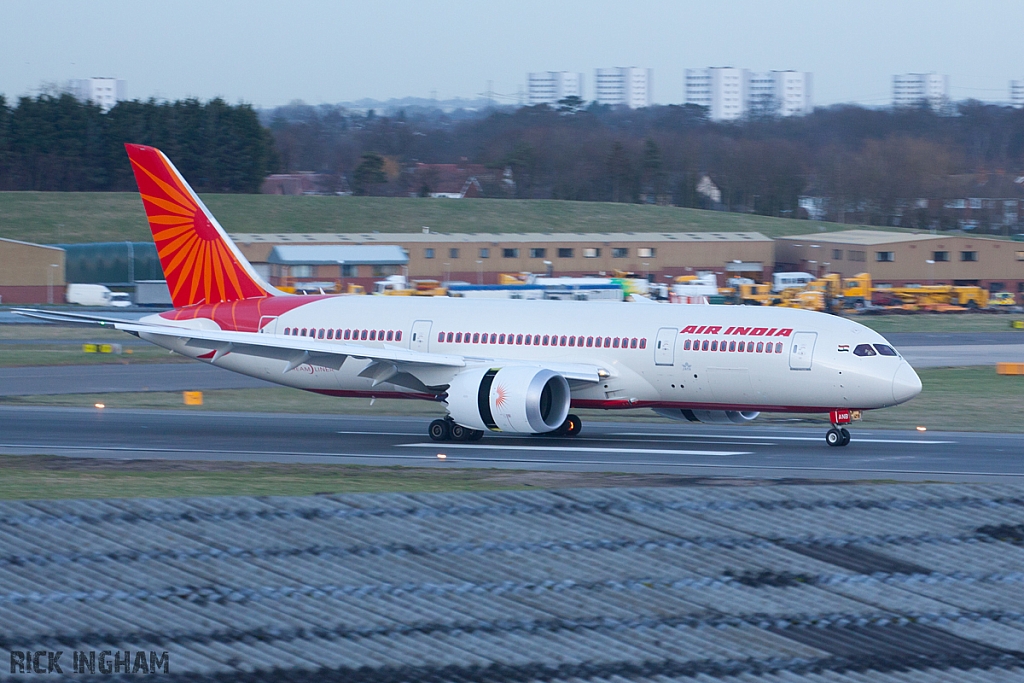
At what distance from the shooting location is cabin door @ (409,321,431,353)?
32188 millimetres

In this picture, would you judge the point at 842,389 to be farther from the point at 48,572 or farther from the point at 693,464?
the point at 48,572

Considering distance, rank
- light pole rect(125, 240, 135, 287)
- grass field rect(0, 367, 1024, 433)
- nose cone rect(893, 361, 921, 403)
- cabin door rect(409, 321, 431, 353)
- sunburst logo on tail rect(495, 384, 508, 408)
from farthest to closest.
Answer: light pole rect(125, 240, 135, 287) < grass field rect(0, 367, 1024, 433) < cabin door rect(409, 321, 431, 353) < sunburst logo on tail rect(495, 384, 508, 408) < nose cone rect(893, 361, 921, 403)

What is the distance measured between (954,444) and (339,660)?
83.0ft

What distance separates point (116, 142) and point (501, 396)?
125 metres

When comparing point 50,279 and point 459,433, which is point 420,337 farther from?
point 50,279

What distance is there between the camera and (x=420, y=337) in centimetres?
3225

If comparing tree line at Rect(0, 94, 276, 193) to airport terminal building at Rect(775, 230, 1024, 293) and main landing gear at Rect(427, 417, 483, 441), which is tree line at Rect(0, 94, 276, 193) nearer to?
airport terminal building at Rect(775, 230, 1024, 293)

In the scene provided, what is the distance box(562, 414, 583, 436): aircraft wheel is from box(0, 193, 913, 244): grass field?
290ft

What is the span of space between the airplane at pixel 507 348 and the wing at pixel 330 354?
0.06m

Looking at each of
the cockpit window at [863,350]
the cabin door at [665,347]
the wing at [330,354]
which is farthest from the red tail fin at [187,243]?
the cockpit window at [863,350]

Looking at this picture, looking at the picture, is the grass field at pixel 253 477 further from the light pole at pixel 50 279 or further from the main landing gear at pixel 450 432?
the light pole at pixel 50 279

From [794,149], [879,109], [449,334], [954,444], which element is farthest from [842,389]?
[879,109]

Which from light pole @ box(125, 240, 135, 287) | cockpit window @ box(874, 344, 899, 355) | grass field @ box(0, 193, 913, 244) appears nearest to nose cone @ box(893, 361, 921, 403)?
cockpit window @ box(874, 344, 899, 355)

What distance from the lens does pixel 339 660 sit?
23.2ft
